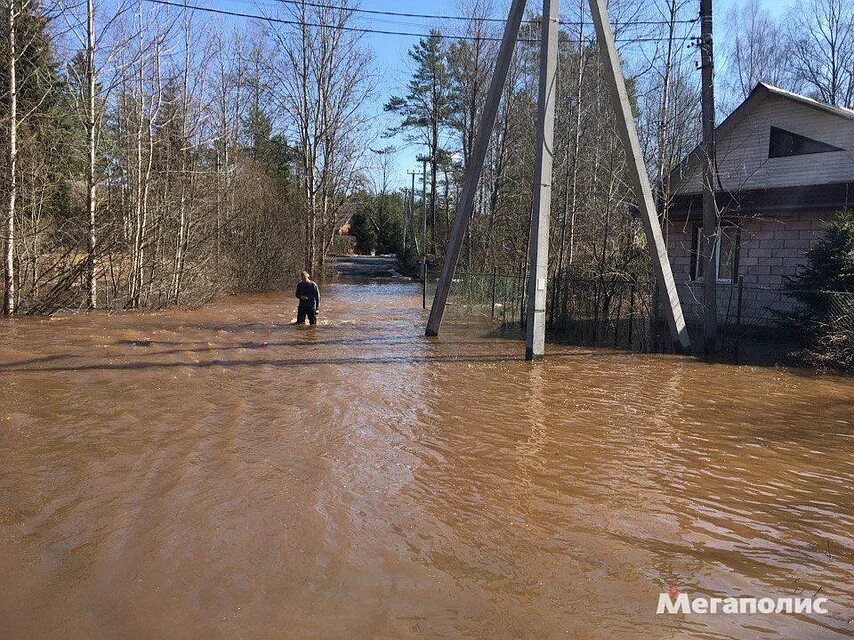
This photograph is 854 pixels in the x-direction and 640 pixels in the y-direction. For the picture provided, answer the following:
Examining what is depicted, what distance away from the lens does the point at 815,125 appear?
17.1 m

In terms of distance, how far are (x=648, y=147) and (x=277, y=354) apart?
49.5 feet

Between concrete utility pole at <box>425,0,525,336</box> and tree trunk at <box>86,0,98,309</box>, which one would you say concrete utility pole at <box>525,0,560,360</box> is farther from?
tree trunk at <box>86,0,98,309</box>

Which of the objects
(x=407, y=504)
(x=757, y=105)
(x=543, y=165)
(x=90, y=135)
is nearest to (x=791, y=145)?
(x=757, y=105)

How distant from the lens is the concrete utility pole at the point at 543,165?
11742 millimetres

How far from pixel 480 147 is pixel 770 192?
8800mm

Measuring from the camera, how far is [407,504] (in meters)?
5.03

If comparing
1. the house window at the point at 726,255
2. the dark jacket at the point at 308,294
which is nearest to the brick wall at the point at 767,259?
the house window at the point at 726,255

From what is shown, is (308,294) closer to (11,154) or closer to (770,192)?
(11,154)

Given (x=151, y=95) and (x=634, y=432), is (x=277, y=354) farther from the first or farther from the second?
(x=151, y=95)

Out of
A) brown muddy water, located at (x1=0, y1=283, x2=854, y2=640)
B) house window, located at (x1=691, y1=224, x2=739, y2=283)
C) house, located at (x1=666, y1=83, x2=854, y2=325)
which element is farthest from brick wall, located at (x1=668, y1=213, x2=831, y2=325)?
brown muddy water, located at (x1=0, y1=283, x2=854, y2=640)

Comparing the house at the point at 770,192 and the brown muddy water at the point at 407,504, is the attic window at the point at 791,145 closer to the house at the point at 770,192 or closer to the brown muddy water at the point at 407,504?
the house at the point at 770,192

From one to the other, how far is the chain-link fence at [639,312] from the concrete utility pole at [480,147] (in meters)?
2.97

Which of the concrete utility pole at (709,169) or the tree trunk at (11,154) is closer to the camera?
the concrete utility pole at (709,169)

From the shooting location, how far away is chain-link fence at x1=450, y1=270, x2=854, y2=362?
45.0 feet
